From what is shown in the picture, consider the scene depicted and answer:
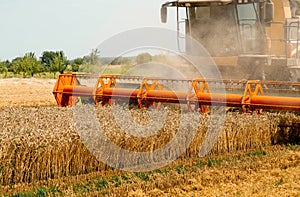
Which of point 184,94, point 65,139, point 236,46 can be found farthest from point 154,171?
point 236,46

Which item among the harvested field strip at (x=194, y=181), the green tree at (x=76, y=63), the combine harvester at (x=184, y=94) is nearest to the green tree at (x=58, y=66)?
the green tree at (x=76, y=63)

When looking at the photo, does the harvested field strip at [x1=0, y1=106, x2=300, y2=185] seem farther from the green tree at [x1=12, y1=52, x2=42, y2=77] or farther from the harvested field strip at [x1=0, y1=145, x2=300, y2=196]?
the green tree at [x1=12, y1=52, x2=42, y2=77]

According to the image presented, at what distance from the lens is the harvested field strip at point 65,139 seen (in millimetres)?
4677

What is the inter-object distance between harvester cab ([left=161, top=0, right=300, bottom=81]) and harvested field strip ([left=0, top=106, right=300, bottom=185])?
6.37 ft

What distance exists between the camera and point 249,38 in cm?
874

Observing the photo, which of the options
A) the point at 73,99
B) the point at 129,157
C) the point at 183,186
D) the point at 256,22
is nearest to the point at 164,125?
the point at 129,157

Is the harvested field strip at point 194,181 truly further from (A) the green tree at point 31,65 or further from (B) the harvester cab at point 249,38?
(A) the green tree at point 31,65

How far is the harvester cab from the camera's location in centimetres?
861

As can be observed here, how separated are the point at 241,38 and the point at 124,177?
4.80 meters

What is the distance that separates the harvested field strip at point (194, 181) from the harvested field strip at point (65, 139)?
17 centimetres

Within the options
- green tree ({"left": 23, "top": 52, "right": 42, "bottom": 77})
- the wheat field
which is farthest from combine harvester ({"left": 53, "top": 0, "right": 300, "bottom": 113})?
green tree ({"left": 23, "top": 52, "right": 42, "bottom": 77})

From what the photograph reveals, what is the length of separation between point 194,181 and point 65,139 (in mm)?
1520

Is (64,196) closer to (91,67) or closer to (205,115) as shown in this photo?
(205,115)

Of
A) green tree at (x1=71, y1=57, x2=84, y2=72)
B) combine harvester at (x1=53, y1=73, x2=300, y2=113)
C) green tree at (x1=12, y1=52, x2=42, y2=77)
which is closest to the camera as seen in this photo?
combine harvester at (x1=53, y1=73, x2=300, y2=113)
